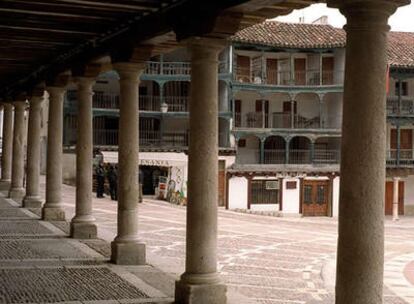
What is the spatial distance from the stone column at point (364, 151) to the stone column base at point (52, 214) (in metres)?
13.0

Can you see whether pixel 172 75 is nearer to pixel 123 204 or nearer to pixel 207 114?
pixel 123 204

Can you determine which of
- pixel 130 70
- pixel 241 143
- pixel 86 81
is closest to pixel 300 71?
pixel 241 143

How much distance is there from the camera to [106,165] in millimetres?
37000

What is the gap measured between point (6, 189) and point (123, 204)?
17.3m

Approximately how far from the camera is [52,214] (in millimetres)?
18156

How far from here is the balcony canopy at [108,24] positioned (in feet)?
28.9

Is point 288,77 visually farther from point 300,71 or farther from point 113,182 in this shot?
point 113,182

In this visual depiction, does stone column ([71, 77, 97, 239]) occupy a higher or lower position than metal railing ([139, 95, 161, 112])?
lower

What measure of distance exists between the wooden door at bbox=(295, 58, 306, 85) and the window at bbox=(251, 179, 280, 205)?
7.90 meters

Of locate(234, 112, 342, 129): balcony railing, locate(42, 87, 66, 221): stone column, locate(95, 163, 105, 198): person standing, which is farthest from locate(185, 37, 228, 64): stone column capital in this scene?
locate(234, 112, 342, 129): balcony railing

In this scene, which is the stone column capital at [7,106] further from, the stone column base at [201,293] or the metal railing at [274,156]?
the metal railing at [274,156]

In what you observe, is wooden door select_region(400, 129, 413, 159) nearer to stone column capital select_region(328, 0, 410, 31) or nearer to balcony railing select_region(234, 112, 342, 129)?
balcony railing select_region(234, 112, 342, 129)

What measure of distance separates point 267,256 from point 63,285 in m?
7.74

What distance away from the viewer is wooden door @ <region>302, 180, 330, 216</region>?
141 feet
